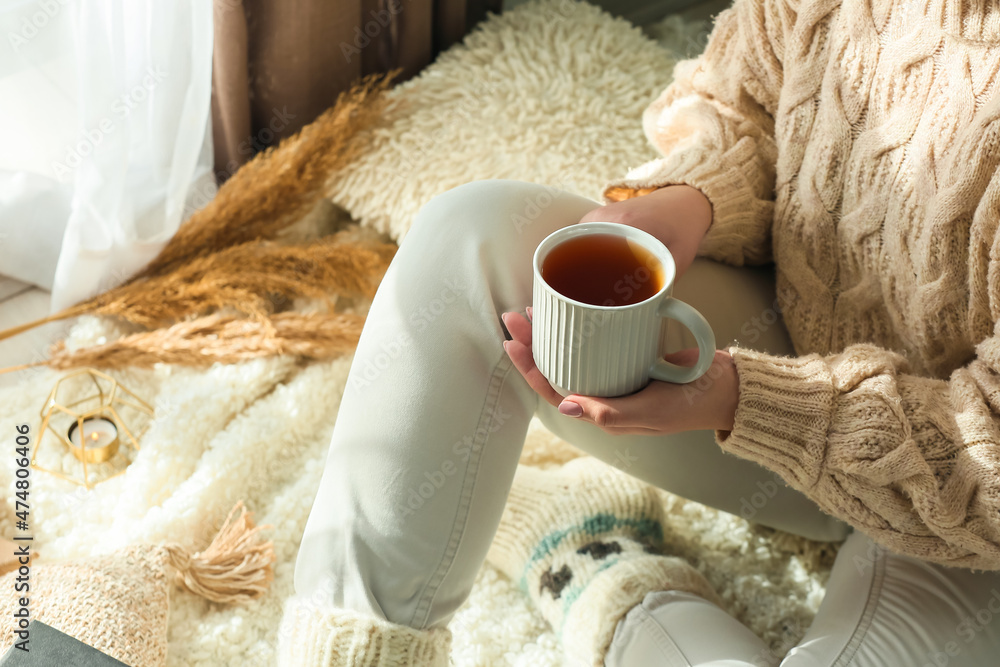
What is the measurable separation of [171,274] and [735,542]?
33.6 inches

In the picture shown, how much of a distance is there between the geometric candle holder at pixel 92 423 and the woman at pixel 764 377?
1.54ft

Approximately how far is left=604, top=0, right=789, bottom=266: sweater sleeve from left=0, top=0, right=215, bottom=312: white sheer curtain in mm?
637

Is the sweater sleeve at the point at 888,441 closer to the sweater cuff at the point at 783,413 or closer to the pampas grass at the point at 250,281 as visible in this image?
the sweater cuff at the point at 783,413

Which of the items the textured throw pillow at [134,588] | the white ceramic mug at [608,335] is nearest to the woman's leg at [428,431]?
the white ceramic mug at [608,335]

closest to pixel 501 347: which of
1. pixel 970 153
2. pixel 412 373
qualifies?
pixel 412 373

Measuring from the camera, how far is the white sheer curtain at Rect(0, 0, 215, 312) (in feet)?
3.32

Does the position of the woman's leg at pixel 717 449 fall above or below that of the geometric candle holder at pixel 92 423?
above

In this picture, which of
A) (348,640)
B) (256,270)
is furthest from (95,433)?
(348,640)

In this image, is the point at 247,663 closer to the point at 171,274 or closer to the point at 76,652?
the point at 76,652

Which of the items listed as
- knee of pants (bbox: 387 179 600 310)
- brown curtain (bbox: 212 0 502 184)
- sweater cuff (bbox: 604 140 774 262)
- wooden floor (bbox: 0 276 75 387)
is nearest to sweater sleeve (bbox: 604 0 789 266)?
sweater cuff (bbox: 604 140 774 262)

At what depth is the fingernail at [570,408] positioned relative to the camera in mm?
600

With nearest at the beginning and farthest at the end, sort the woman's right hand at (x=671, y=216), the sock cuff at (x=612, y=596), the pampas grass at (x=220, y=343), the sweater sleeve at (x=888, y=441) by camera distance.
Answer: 1. the sweater sleeve at (x=888, y=441)
2. the woman's right hand at (x=671, y=216)
3. the sock cuff at (x=612, y=596)
4. the pampas grass at (x=220, y=343)

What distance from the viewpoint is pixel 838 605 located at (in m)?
0.79

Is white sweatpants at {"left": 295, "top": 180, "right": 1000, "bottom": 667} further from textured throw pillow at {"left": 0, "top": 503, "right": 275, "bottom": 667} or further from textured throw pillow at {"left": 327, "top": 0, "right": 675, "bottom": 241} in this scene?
textured throw pillow at {"left": 327, "top": 0, "right": 675, "bottom": 241}
